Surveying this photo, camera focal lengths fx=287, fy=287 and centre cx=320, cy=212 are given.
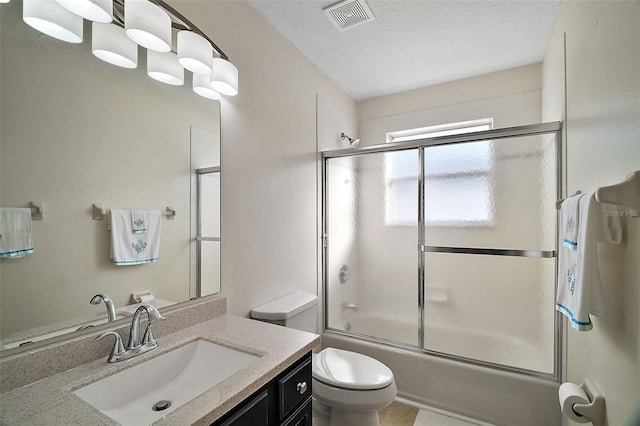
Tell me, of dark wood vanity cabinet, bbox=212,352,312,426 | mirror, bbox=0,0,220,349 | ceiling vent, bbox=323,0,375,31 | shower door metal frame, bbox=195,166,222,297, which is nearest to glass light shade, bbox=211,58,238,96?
mirror, bbox=0,0,220,349

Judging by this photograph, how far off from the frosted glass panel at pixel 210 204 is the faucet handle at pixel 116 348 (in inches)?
21.1

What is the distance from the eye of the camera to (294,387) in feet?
3.41

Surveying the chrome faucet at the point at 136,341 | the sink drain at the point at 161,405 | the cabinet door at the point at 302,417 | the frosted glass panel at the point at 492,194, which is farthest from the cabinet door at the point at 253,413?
the frosted glass panel at the point at 492,194

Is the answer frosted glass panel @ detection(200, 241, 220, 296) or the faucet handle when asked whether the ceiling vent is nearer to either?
frosted glass panel @ detection(200, 241, 220, 296)

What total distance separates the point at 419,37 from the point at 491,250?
61.0 inches

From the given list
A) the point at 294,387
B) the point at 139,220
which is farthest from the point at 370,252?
the point at 139,220

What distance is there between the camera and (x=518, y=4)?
1.72 m

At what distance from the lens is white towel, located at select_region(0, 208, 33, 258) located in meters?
0.79

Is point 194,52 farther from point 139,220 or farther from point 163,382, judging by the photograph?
point 163,382

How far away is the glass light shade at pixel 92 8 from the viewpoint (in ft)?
2.93

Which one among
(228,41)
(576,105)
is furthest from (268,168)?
(576,105)

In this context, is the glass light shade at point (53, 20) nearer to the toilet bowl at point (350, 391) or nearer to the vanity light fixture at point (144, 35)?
the vanity light fixture at point (144, 35)

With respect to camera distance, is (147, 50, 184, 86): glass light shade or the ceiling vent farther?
the ceiling vent

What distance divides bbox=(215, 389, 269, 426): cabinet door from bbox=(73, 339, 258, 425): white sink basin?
15 centimetres
